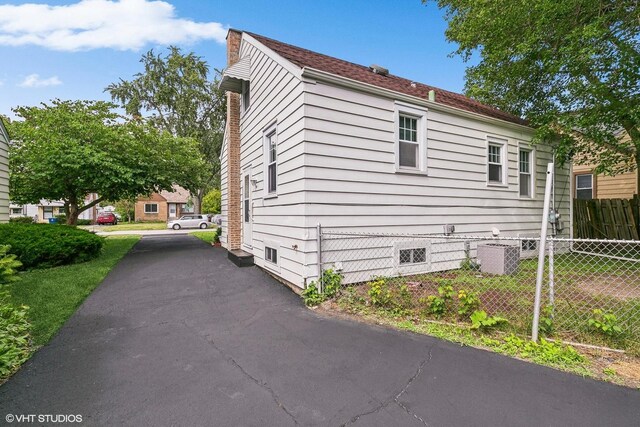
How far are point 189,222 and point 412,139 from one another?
954 inches

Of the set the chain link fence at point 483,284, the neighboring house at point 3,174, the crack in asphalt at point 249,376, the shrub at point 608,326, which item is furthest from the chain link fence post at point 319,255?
the neighboring house at point 3,174

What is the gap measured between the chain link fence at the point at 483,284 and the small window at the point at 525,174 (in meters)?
2.01

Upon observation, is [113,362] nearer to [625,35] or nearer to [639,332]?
[639,332]

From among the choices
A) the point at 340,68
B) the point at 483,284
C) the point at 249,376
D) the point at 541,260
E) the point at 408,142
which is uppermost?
the point at 340,68

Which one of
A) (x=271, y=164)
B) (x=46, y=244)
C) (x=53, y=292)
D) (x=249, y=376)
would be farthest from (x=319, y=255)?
(x=46, y=244)

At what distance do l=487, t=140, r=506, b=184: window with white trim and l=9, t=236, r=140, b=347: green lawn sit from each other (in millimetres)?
9416

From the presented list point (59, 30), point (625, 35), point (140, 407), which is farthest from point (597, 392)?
point (59, 30)

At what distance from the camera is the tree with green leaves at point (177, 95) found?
27.9 metres

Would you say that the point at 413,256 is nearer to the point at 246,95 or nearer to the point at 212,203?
the point at 246,95

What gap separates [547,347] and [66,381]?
4.71m

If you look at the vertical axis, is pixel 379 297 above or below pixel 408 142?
below

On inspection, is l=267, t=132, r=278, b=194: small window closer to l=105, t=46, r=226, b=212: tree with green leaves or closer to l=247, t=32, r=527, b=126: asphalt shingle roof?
l=247, t=32, r=527, b=126: asphalt shingle roof

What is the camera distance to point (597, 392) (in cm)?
256

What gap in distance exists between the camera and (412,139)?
6828 mm
